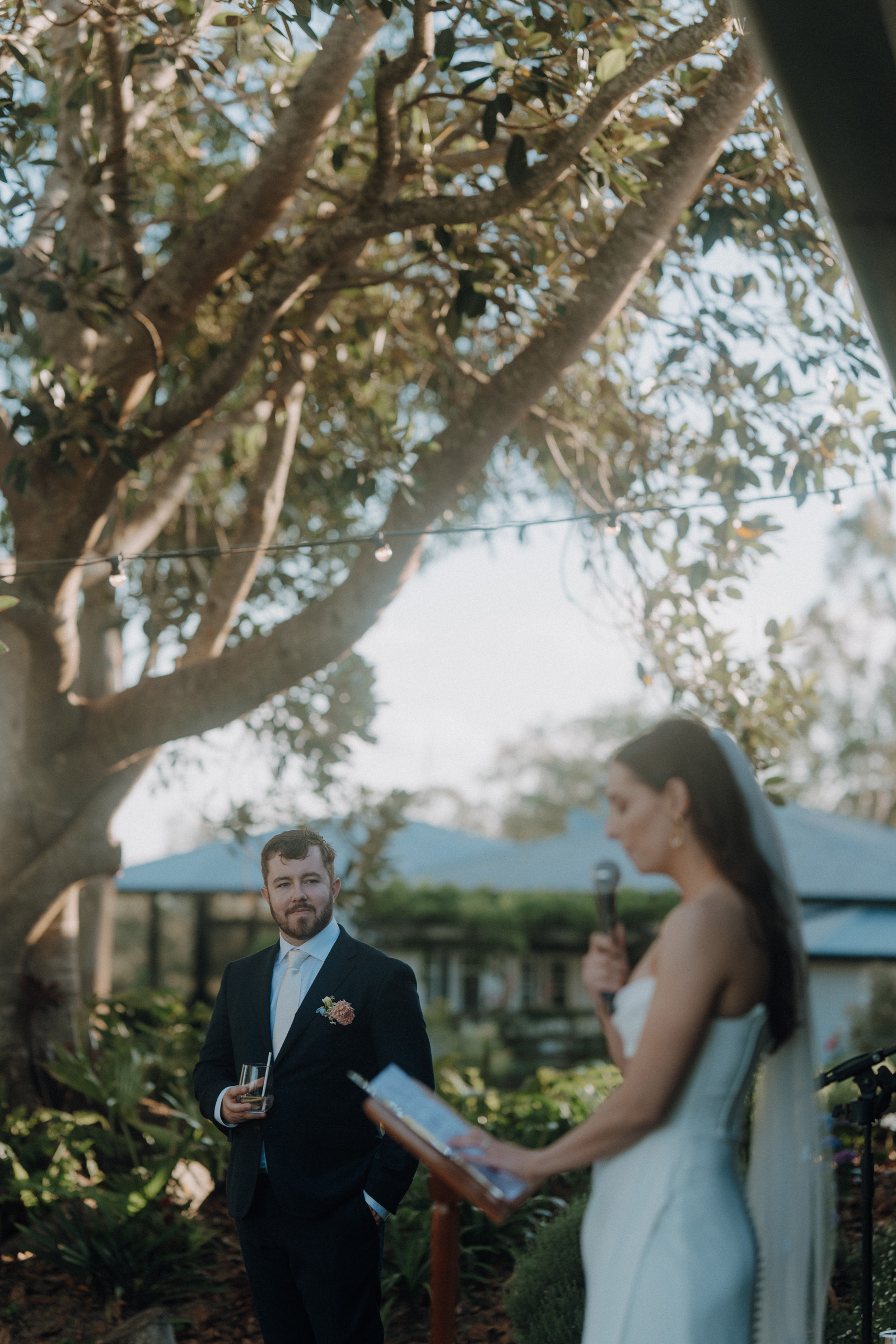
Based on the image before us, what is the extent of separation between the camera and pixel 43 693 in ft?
21.7

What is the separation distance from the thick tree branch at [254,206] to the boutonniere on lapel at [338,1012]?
14.3ft

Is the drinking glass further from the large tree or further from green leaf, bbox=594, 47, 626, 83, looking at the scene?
green leaf, bbox=594, 47, 626, 83

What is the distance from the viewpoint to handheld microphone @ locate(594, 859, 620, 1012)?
94.6 inches

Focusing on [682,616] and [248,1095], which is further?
[682,616]

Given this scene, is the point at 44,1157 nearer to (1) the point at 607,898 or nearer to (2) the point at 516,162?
(1) the point at 607,898

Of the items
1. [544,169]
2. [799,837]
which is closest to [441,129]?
[544,169]

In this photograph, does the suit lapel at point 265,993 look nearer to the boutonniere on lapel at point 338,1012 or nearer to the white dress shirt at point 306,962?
the white dress shirt at point 306,962

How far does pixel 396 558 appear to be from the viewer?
19.9ft

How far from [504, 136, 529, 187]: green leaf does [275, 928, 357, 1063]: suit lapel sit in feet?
11.7

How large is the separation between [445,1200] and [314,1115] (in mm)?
923

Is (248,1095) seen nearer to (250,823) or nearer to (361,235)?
(361,235)

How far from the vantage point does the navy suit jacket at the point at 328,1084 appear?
127 inches

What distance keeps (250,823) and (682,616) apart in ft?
15.5

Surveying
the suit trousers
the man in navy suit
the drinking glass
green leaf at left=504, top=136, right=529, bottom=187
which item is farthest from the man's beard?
green leaf at left=504, top=136, right=529, bottom=187
